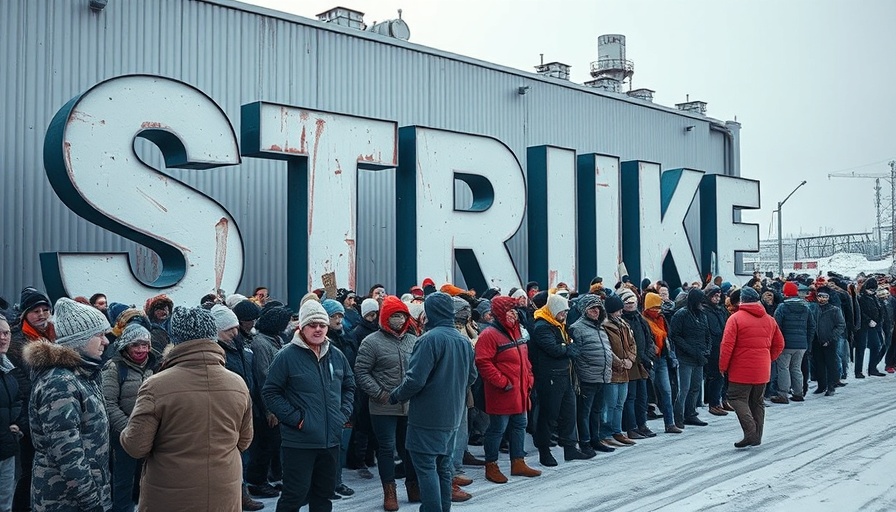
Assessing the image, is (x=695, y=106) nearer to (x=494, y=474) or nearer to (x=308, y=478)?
(x=494, y=474)

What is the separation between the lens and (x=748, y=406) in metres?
9.62

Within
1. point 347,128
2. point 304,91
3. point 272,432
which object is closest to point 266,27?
point 304,91

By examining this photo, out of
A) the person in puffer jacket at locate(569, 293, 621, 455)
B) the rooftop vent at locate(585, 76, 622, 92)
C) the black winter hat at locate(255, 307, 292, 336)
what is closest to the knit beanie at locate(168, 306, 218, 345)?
the black winter hat at locate(255, 307, 292, 336)

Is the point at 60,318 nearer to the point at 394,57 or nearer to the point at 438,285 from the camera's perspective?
the point at 438,285

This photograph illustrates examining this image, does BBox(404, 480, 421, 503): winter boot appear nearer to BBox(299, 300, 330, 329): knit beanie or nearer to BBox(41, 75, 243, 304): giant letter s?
BBox(299, 300, 330, 329): knit beanie

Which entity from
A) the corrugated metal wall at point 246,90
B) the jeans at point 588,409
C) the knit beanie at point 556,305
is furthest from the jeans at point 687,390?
the corrugated metal wall at point 246,90

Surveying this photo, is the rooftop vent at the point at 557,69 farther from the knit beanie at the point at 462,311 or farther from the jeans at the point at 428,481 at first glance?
the jeans at the point at 428,481

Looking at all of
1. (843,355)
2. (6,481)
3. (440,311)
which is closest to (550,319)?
(440,311)

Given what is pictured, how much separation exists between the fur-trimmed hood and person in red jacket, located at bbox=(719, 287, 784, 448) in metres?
7.38

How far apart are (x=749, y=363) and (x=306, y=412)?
19.2 feet

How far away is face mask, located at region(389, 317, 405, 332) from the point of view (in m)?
7.20

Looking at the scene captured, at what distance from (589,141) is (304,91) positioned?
30.1 ft

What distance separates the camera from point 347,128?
536 inches

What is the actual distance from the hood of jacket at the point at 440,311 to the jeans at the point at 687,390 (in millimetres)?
5428
